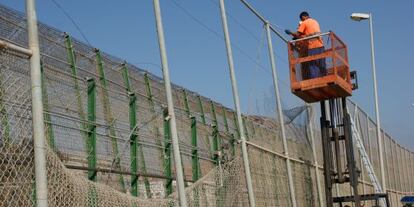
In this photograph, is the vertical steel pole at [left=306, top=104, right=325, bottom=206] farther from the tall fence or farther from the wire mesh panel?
the wire mesh panel

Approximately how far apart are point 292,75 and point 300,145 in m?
2.73

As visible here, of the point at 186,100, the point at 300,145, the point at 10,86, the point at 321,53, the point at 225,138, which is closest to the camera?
the point at 10,86

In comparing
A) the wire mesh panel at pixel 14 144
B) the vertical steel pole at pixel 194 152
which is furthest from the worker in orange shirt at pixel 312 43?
the wire mesh panel at pixel 14 144

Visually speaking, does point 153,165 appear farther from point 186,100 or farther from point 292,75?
point 292,75

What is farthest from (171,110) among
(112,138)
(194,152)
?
(194,152)

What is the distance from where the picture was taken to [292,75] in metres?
13.4

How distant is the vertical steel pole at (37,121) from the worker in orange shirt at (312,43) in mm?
9548

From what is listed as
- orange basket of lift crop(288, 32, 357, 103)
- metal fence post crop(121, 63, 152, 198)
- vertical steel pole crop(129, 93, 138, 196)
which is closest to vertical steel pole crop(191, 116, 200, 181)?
metal fence post crop(121, 63, 152, 198)

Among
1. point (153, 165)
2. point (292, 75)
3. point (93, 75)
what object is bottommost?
point (153, 165)

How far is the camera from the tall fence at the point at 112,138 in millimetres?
4742

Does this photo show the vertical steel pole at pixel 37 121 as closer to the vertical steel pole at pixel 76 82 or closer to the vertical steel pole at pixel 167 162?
the vertical steel pole at pixel 76 82

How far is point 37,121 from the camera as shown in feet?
13.6

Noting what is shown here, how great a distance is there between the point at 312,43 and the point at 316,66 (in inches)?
21.0

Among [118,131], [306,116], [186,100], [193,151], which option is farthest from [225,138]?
[306,116]
